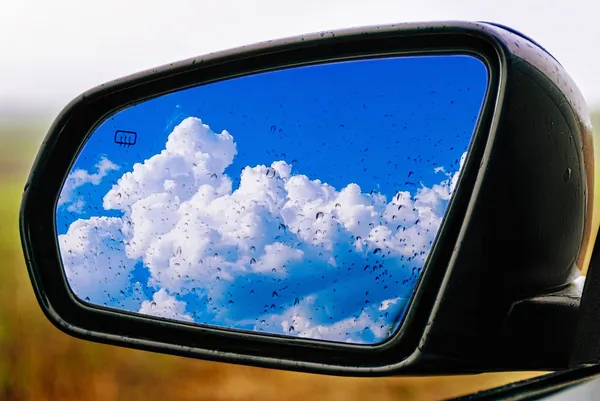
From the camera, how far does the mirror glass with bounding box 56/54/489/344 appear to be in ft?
2.96

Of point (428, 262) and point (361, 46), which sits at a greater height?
point (361, 46)

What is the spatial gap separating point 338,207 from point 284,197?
0.31ft

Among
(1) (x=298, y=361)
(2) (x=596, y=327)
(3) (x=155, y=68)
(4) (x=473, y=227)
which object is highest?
(3) (x=155, y=68)

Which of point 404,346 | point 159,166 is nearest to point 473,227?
point 404,346

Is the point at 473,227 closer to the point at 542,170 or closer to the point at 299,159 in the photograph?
the point at 542,170

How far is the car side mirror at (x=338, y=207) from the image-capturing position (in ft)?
2.34

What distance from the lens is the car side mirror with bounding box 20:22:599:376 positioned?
0.71m

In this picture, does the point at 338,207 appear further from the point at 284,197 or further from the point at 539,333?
the point at 539,333

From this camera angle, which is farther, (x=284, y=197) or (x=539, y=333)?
(x=284, y=197)

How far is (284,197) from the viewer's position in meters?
1.05

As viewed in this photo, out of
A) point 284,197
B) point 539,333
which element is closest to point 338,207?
point 284,197

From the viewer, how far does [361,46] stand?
0.95m

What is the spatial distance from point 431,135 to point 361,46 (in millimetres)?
164

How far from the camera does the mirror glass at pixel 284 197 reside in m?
0.90
